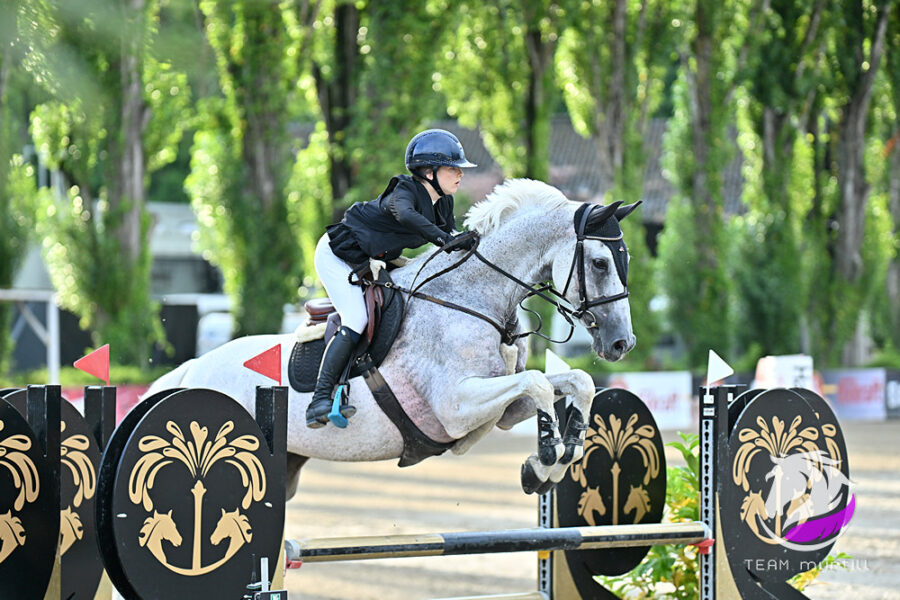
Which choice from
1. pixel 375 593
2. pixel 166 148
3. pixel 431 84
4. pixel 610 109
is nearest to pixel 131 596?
pixel 375 593

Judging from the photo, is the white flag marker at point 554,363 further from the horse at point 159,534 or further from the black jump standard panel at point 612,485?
the horse at point 159,534

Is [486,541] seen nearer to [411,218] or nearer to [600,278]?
[600,278]

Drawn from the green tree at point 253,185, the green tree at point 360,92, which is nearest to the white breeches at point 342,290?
the green tree at point 360,92

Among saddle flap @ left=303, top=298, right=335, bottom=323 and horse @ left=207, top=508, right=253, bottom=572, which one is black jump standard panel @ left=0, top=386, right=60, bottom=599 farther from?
saddle flap @ left=303, top=298, right=335, bottom=323

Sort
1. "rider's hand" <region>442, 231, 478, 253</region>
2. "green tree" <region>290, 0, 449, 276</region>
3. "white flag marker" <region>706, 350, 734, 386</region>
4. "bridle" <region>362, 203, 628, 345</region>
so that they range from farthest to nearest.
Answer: "green tree" <region>290, 0, 449, 276</region>, "white flag marker" <region>706, 350, 734, 386</region>, "rider's hand" <region>442, 231, 478, 253</region>, "bridle" <region>362, 203, 628, 345</region>

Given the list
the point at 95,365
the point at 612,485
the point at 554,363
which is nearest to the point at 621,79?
the point at 554,363

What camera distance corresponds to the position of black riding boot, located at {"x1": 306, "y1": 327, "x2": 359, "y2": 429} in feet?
13.6

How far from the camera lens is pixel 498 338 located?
13.8ft

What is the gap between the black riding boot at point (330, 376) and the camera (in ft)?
13.6

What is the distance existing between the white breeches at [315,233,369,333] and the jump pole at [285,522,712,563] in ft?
2.68

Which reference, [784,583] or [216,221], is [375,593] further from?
[216,221]

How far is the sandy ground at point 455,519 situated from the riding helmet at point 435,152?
99.8 inches

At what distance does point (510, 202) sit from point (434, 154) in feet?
1.15

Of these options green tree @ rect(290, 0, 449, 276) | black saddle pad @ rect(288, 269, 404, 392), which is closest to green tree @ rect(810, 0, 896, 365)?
green tree @ rect(290, 0, 449, 276)
